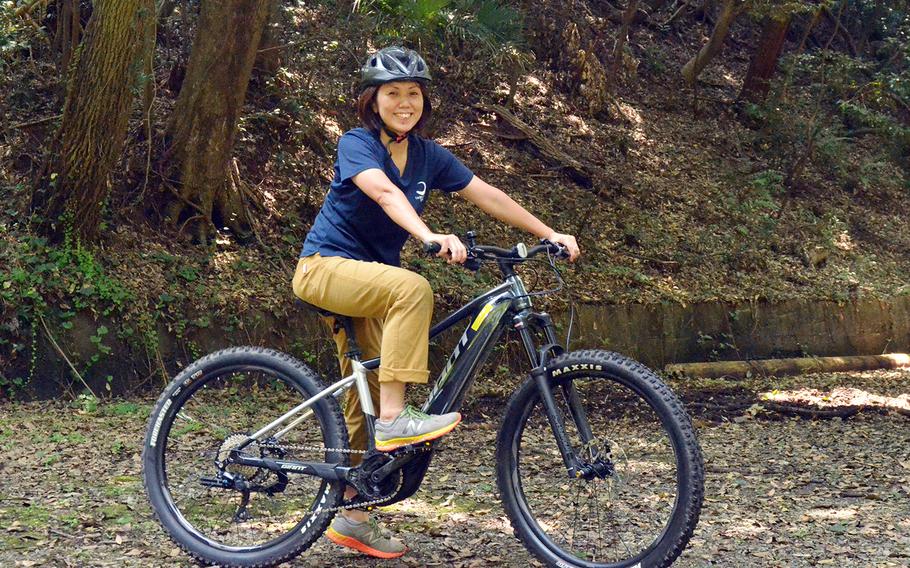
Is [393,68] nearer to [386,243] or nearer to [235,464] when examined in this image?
[386,243]

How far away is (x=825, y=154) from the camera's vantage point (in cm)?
1259

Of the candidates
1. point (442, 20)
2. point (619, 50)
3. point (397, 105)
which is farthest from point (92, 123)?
point (619, 50)

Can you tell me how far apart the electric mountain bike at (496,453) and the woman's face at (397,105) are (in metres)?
0.52

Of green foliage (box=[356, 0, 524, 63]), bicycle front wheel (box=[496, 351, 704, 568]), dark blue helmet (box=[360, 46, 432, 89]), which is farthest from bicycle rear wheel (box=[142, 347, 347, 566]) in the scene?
green foliage (box=[356, 0, 524, 63])

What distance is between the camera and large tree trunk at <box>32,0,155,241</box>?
7.37 meters

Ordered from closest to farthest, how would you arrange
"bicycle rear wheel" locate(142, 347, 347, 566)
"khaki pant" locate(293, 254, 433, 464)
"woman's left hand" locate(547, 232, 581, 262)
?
1. "khaki pant" locate(293, 254, 433, 464)
2. "woman's left hand" locate(547, 232, 581, 262)
3. "bicycle rear wheel" locate(142, 347, 347, 566)

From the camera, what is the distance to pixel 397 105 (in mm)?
3914

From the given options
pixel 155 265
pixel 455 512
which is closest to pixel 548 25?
pixel 155 265

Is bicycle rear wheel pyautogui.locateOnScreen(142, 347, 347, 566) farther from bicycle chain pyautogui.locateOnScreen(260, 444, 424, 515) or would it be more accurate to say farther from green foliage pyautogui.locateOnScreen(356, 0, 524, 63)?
green foliage pyautogui.locateOnScreen(356, 0, 524, 63)

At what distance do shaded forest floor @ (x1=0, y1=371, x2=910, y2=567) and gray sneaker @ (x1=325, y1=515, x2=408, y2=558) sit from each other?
63mm

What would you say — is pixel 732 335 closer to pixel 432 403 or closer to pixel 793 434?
pixel 793 434

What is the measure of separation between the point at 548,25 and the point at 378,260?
9.92 metres

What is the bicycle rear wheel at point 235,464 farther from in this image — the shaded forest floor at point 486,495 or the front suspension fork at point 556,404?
the front suspension fork at point 556,404

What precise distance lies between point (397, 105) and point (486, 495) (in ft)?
7.44
